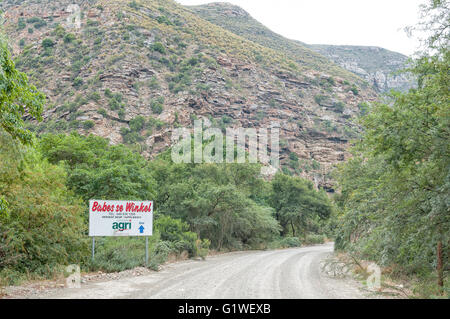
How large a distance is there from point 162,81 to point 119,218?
180 ft

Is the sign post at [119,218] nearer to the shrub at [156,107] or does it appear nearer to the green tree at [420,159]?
the green tree at [420,159]

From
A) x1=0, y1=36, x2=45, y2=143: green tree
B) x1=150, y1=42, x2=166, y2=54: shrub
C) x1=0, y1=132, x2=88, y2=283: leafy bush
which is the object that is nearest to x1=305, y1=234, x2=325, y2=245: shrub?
x1=0, y1=132, x2=88, y2=283: leafy bush

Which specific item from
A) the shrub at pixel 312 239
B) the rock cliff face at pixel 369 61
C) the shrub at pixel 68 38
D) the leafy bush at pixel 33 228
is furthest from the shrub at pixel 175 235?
the rock cliff face at pixel 369 61

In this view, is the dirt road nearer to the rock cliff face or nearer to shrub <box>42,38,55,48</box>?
shrub <box>42,38,55,48</box>

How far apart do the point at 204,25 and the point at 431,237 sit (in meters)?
89.6

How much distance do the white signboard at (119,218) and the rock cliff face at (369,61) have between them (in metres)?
141

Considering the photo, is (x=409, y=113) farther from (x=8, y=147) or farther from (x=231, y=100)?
(x=231, y=100)

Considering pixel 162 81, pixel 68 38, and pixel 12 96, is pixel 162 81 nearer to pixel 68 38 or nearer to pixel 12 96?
pixel 68 38

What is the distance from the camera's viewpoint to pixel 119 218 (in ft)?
46.1

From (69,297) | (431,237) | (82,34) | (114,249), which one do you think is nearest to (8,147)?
(69,297)

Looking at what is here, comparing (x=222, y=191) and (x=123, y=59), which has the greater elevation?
(x=123, y=59)

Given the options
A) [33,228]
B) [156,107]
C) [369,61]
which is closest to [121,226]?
[33,228]

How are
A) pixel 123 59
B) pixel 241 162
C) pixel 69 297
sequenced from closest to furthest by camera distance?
1. pixel 69 297
2. pixel 241 162
3. pixel 123 59

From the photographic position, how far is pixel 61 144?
73.6 feet
